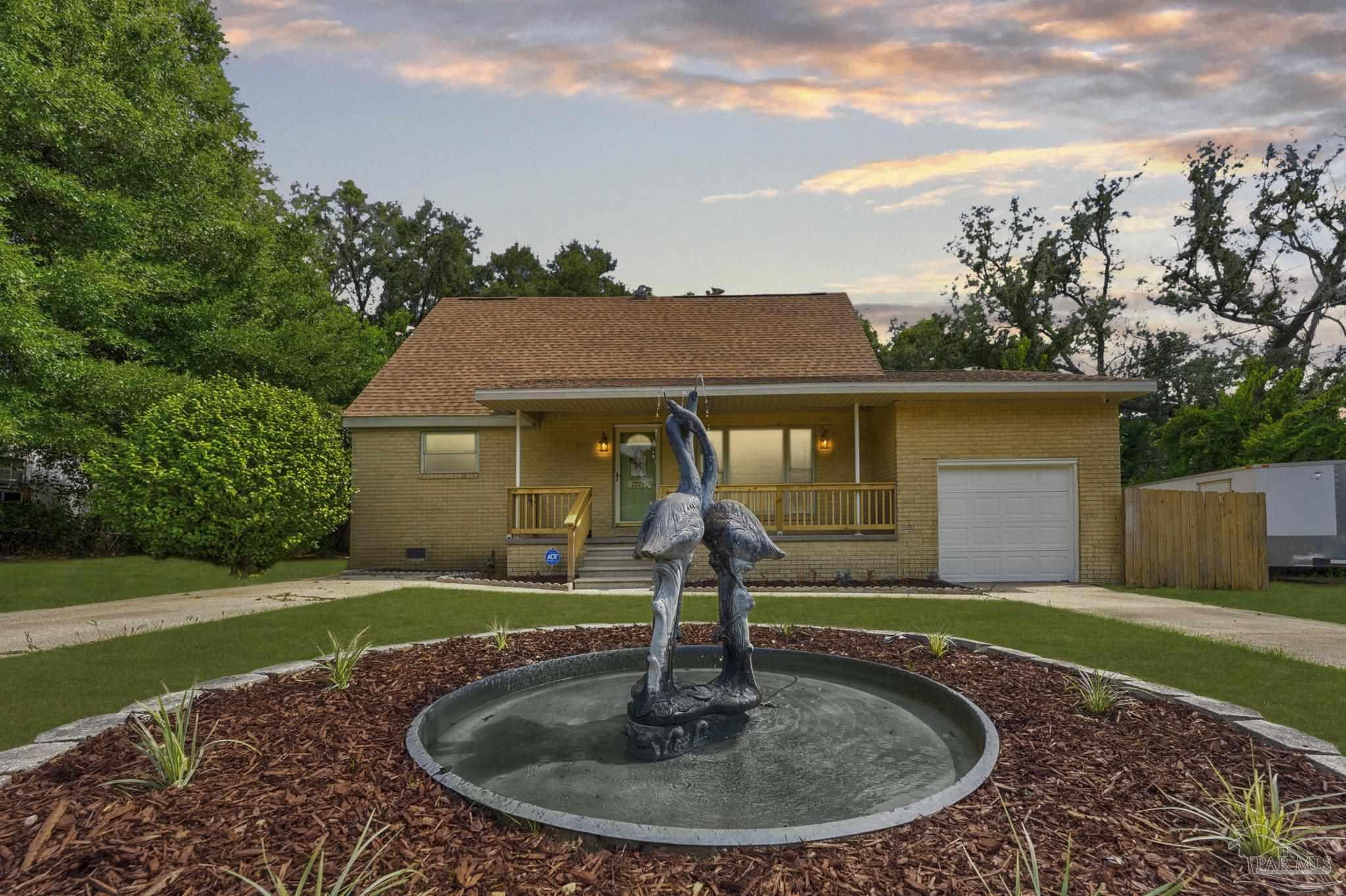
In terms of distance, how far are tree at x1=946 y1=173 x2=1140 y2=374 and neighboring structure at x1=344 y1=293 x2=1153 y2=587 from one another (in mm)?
12479

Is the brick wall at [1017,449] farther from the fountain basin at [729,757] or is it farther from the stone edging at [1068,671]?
the fountain basin at [729,757]

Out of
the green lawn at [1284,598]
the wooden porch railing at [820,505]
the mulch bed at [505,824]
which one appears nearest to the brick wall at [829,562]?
the wooden porch railing at [820,505]

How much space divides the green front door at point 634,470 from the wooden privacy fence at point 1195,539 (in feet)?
31.5

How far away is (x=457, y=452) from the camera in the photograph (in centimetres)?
1508

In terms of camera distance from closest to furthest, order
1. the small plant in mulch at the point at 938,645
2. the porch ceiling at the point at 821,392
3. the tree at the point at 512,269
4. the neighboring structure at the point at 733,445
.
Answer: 1. the small plant in mulch at the point at 938,645
2. the porch ceiling at the point at 821,392
3. the neighboring structure at the point at 733,445
4. the tree at the point at 512,269

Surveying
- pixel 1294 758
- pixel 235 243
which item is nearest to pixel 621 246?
pixel 235 243

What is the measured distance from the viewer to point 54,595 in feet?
37.1

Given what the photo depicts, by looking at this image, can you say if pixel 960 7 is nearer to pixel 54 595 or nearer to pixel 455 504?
pixel 455 504

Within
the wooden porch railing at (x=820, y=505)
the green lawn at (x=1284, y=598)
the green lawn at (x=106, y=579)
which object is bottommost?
the green lawn at (x=1284, y=598)

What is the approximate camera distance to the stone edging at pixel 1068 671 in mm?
3189

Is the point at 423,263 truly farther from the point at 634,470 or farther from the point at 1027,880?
the point at 1027,880

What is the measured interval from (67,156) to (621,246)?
82.4 feet

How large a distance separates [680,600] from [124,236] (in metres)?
15.2

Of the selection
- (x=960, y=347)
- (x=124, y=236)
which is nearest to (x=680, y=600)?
(x=124, y=236)
